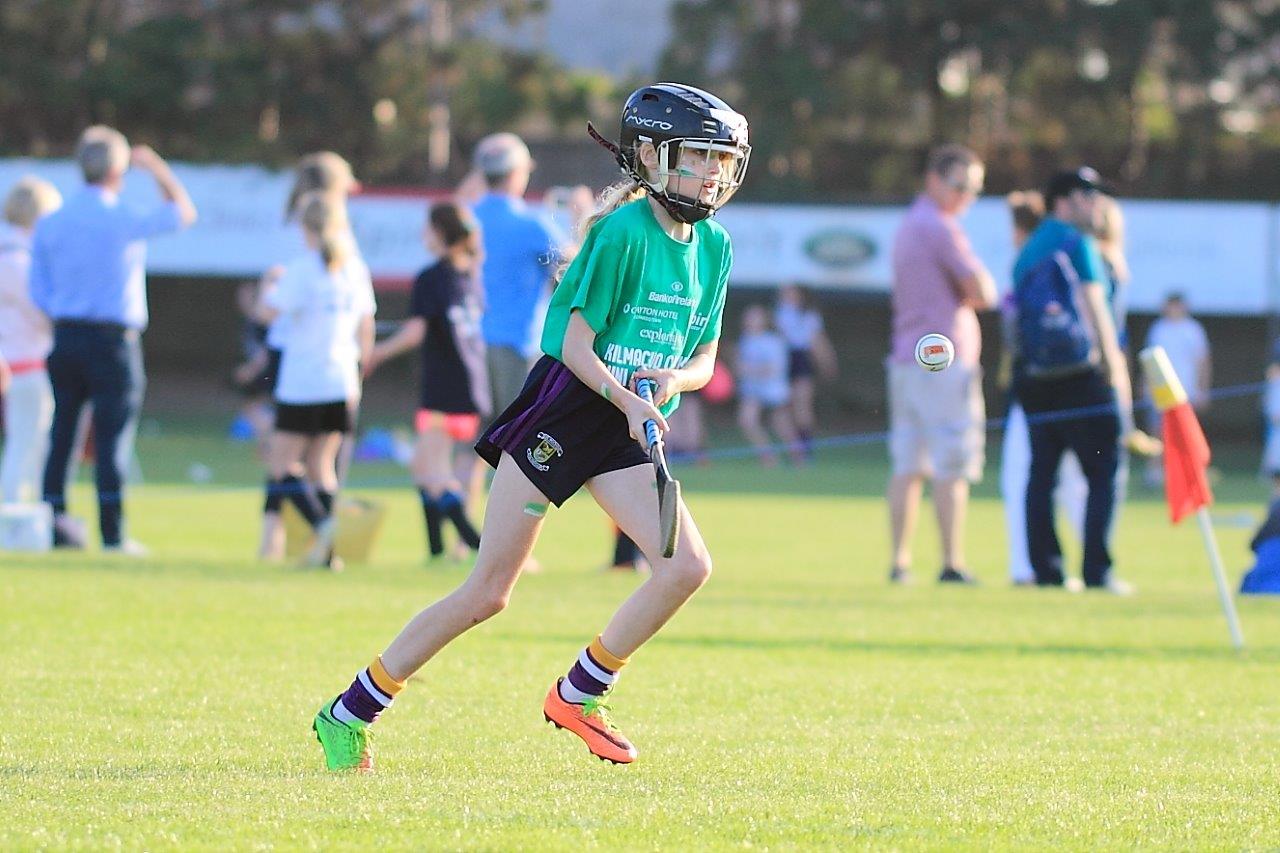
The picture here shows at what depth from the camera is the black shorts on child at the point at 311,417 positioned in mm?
11148

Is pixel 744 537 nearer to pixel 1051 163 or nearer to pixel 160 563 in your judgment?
pixel 160 563

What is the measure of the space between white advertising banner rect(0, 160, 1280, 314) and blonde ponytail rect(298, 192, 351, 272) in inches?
642

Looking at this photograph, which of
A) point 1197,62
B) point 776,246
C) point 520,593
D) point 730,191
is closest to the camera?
point 730,191

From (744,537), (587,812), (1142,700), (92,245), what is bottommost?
(744,537)

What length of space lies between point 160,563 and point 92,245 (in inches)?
71.3

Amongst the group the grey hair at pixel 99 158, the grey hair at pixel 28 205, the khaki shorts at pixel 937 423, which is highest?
the grey hair at pixel 99 158

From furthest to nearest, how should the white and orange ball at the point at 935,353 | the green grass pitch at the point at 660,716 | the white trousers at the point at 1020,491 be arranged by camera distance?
the white trousers at the point at 1020,491
the white and orange ball at the point at 935,353
the green grass pitch at the point at 660,716

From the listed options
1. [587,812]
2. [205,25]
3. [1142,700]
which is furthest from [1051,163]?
[587,812]

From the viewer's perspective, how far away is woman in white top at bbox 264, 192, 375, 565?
1106cm

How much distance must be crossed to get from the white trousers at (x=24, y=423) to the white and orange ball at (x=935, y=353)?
686 cm

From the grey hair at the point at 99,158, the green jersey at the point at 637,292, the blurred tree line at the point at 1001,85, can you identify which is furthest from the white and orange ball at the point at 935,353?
the blurred tree line at the point at 1001,85

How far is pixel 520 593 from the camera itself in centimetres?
1056

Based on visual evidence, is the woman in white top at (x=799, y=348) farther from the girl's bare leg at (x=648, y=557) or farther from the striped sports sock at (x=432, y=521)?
the girl's bare leg at (x=648, y=557)

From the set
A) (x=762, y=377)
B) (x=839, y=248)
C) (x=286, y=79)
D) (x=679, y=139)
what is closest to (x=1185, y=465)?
(x=679, y=139)
